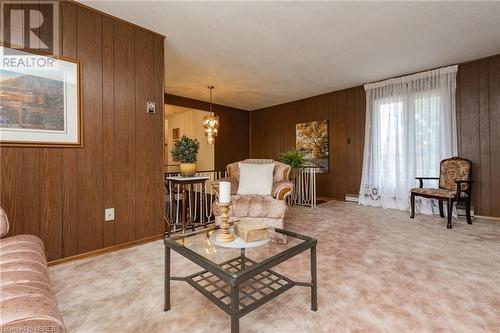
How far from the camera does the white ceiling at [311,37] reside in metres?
2.38

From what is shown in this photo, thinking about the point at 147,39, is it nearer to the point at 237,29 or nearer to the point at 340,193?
the point at 237,29

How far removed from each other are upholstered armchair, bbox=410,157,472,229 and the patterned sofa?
4.06 metres

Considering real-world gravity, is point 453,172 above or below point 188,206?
above

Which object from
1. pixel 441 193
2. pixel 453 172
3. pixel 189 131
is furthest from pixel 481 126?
pixel 189 131

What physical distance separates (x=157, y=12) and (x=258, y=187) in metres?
2.23

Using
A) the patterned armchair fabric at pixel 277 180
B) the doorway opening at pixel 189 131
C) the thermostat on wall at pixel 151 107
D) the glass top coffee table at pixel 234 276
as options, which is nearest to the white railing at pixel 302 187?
the patterned armchair fabric at pixel 277 180

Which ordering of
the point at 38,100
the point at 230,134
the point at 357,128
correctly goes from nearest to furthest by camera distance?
1. the point at 38,100
2. the point at 357,128
3. the point at 230,134

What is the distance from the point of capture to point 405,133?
4207 mm

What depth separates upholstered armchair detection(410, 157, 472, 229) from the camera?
3.22m

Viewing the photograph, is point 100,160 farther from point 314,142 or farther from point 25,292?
point 314,142

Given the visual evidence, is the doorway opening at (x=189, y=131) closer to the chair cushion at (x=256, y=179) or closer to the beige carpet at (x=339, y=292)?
the chair cushion at (x=256, y=179)

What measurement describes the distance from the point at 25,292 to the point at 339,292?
170cm

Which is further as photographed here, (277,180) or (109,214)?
(277,180)

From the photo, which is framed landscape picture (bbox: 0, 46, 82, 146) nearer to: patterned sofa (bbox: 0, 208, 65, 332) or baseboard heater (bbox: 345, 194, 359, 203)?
patterned sofa (bbox: 0, 208, 65, 332)
